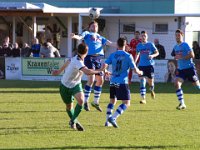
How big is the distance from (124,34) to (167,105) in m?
16.9

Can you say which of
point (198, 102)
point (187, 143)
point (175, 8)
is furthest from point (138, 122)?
point (175, 8)

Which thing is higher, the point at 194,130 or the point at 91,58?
the point at 91,58

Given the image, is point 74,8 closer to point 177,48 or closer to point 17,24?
point 17,24

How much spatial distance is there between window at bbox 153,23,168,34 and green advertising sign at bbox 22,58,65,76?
7665 millimetres

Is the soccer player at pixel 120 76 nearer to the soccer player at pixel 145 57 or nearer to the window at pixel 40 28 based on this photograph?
the soccer player at pixel 145 57

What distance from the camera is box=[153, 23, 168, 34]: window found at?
1270 inches

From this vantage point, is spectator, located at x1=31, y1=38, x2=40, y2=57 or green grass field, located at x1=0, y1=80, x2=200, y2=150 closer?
green grass field, located at x1=0, y1=80, x2=200, y2=150

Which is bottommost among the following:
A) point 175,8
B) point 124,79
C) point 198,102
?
point 198,102

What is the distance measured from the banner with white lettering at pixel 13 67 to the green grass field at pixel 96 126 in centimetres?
767

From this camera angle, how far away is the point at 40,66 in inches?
1062

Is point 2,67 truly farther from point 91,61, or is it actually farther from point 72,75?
point 72,75

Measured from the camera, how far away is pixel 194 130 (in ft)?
40.1

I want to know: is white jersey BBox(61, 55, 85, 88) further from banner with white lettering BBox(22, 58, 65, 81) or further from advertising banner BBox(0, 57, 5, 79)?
advertising banner BBox(0, 57, 5, 79)

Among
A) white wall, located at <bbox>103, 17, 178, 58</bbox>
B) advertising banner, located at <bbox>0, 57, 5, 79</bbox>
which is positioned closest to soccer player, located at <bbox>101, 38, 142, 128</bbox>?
advertising banner, located at <bbox>0, 57, 5, 79</bbox>
